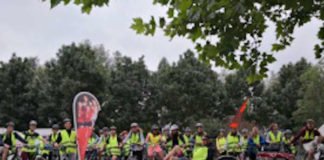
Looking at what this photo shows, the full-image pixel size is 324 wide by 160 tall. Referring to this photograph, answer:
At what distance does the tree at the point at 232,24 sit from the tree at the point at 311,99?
45.6m

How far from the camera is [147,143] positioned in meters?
23.7

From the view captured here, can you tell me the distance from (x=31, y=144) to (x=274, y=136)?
10.2 m

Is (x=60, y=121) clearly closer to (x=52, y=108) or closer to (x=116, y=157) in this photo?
(x=52, y=108)

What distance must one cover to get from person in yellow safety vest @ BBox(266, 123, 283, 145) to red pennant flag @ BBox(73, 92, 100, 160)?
11.5 m

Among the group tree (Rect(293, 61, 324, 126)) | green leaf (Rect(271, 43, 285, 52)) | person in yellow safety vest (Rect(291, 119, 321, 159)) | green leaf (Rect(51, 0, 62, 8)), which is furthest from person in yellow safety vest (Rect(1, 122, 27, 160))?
tree (Rect(293, 61, 324, 126))

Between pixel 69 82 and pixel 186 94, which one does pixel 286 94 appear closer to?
pixel 186 94

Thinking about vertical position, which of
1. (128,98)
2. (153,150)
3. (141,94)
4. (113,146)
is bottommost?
(153,150)

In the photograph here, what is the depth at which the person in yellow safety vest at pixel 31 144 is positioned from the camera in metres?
20.4

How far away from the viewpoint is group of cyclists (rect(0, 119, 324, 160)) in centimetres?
2008

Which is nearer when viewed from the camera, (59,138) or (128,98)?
(59,138)

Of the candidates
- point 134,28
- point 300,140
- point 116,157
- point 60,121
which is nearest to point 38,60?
point 60,121

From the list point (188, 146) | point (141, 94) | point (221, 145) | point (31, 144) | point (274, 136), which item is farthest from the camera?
point (141, 94)

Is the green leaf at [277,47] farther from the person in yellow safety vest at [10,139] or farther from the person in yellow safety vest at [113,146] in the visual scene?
the person in yellow safety vest at [113,146]

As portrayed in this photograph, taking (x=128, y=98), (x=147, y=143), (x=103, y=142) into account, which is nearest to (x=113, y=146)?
(x=103, y=142)
